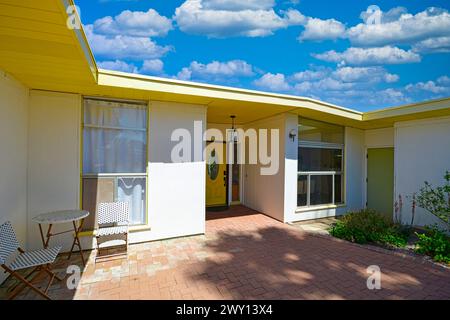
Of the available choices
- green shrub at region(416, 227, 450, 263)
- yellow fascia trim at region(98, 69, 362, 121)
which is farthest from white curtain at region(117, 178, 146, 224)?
green shrub at region(416, 227, 450, 263)

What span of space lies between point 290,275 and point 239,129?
5016 mm

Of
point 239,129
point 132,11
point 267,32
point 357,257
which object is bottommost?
point 357,257

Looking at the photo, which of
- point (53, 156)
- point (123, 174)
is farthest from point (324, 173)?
point (53, 156)

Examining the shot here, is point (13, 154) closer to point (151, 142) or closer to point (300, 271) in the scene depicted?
point (151, 142)

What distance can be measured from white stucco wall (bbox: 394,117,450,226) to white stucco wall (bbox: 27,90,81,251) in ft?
25.1

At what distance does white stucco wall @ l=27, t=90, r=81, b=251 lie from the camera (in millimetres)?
3541

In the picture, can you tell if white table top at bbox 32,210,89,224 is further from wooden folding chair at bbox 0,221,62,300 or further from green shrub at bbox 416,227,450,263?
green shrub at bbox 416,227,450,263

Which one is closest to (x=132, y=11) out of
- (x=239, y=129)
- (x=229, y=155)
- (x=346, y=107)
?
(x=239, y=129)

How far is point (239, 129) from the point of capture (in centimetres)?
727

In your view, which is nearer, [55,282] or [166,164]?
[55,282]

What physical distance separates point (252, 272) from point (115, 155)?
3225 millimetres
